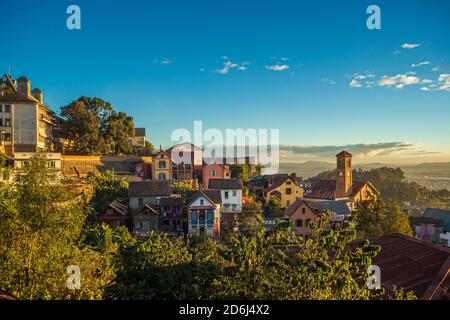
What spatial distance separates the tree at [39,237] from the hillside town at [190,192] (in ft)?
6.54

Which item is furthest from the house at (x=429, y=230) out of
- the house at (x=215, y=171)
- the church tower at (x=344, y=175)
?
the house at (x=215, y=171)

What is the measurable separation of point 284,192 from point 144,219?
52.2 ft

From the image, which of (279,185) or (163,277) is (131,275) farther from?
(279,185)

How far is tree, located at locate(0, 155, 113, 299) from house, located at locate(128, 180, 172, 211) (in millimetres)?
16362

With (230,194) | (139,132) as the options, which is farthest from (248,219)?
(139,132)

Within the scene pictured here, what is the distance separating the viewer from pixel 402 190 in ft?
205

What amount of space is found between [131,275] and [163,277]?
60.1 inches

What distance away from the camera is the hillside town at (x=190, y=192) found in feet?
76.3

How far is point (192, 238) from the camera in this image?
2203 centimetres

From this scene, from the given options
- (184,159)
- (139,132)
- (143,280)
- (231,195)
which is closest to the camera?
(143,280)

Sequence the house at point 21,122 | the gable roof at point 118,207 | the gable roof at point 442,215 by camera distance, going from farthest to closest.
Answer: the house at point 21,122 → the gable roof at point 442,215 → the gable roof at point 118,207

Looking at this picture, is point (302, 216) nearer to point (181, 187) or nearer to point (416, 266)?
point (181, 187)

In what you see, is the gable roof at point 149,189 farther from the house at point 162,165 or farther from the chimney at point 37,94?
the chimney at point 37,94

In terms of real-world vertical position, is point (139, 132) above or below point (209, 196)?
above
